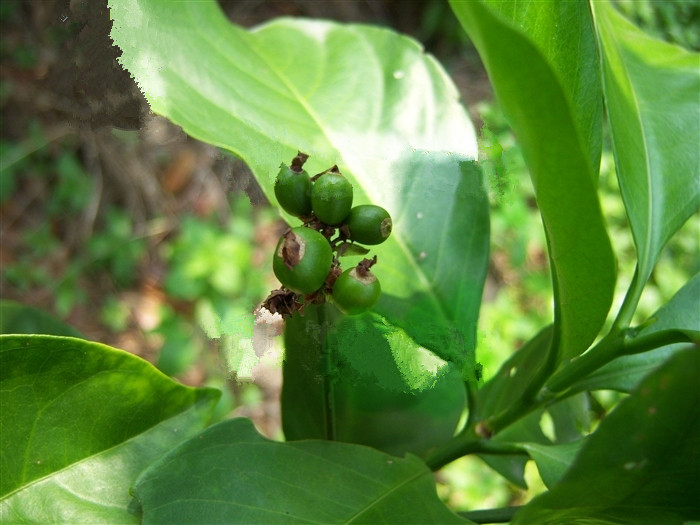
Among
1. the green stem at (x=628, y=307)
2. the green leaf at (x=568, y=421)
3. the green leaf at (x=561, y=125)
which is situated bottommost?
the green leaf at (x=568, y=421)

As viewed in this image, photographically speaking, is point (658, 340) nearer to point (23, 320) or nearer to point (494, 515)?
point (494, 515)

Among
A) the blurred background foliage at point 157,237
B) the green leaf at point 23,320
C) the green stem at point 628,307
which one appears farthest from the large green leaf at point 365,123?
the blurred background foliage at point 157,237

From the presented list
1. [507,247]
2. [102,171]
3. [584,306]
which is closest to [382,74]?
[584,306]

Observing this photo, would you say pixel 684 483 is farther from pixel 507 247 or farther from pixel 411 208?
pixel 507 247

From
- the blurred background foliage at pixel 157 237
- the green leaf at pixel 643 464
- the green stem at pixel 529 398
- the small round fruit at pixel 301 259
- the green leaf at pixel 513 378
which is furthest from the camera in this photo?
the blurred background foliage at pixel 157 237

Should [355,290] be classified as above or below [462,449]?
above

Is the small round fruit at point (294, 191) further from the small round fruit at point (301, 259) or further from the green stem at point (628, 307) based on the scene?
the green stem at point (628, 307)

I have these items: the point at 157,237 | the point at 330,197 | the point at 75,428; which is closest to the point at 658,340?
the point at 330,197
